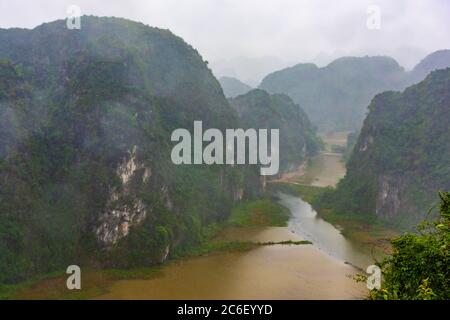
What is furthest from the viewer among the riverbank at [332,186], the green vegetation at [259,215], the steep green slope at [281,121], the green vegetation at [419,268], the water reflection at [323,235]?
the steep green slope at [281,121]

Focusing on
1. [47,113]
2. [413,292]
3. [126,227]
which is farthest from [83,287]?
[413,292]

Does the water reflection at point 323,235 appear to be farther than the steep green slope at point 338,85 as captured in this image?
No

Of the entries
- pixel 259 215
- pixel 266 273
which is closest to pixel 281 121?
pixel 259 215

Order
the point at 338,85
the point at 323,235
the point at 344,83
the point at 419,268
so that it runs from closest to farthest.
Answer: the point at 419,268, the point at 323,235, the point at 338,85, the point at 344,83

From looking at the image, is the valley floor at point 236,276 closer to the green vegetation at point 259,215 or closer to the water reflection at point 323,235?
the water reflection at point 323,235

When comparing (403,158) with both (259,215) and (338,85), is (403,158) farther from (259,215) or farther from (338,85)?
(338,85)

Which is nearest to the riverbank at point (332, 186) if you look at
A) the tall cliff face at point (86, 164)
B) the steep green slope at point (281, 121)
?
the steep green slope at point (281, 121)

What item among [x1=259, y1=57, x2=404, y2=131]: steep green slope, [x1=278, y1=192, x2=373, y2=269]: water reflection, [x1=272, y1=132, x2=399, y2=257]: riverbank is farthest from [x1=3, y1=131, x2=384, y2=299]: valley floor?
[x1=259, y1=57, x2=404, y2=131]: steep green slope

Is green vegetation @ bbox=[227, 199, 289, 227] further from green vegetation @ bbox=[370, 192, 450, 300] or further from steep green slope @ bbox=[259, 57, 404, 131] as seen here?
steep green slope @ bbox=[259, 57, 404, 131]
